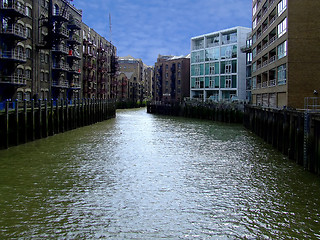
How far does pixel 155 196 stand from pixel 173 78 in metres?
109

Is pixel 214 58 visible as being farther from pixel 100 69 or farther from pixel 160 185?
pixel 160 185


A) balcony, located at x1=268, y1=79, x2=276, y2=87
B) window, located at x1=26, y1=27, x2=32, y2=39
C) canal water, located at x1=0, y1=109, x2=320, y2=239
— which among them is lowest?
canal water, located at x1=0, y1=109, x2=320, y2=239

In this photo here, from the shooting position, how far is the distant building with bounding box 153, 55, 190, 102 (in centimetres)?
11769

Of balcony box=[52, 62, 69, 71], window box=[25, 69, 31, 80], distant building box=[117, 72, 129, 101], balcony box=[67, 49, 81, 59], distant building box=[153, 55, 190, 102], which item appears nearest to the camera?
window box=[25, 69, 31, 80]

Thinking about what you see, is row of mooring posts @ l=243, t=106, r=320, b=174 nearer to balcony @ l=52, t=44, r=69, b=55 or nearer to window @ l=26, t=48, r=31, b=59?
window @ l=26, t=48, r=31, b=59

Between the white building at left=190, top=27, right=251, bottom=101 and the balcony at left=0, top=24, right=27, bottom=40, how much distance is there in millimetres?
50616

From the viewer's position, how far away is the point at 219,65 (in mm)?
88438

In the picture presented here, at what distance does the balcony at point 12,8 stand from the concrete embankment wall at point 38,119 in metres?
10.6

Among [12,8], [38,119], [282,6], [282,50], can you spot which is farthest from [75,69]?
[282,6]

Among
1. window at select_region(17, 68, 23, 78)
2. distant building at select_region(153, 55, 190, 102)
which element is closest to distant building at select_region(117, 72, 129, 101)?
distant building at select_region(153, 55, 190, 102)

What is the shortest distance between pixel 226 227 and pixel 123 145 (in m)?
17.9

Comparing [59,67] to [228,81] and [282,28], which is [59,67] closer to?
[282,28]

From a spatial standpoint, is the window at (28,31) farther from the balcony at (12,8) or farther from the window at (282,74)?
the window at (282,74)

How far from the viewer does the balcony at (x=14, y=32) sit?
126ft
